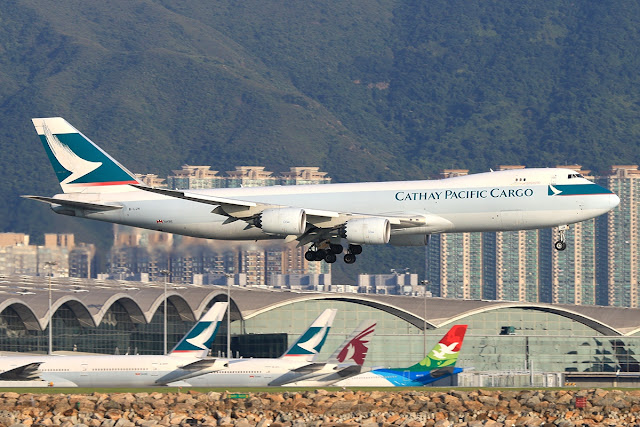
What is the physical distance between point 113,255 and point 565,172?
36.5 m

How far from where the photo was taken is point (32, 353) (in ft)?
367

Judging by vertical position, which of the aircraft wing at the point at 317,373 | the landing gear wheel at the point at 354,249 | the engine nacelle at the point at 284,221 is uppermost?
the engine nacelle at the point at 284,221

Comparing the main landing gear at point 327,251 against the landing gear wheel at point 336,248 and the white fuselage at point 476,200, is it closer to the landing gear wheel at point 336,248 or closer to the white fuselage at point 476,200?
the landing gear wheel at point 336,248

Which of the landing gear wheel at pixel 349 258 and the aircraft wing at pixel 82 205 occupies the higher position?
the aircraft wing at pixel 82 205

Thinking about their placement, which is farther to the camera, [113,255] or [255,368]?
[113,255]

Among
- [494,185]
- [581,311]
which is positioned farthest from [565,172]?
[581,311]

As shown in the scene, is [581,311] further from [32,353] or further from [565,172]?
[565,172]

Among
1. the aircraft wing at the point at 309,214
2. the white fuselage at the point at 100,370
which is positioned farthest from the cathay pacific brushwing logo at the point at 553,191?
the white fuselage at the point at 100,370

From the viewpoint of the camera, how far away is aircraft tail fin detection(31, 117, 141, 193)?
251ft

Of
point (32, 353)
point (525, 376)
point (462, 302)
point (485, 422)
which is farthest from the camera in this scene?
point (462, 302)

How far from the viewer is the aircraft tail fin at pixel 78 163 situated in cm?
7656

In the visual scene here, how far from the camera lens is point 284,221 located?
228ft

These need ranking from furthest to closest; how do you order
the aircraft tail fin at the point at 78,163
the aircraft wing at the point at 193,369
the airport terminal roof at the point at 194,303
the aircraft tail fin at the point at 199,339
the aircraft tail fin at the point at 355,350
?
the airport terminal roof at the point at 194,303 → the aircraft tail fin at the point at 355,350 → the aircraft tail fin at the point at 199,339 → the aircraft tail fin at the point at 78,163 → the aircraft wing at the point at 193,369

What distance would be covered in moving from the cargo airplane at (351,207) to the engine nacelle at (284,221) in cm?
6
